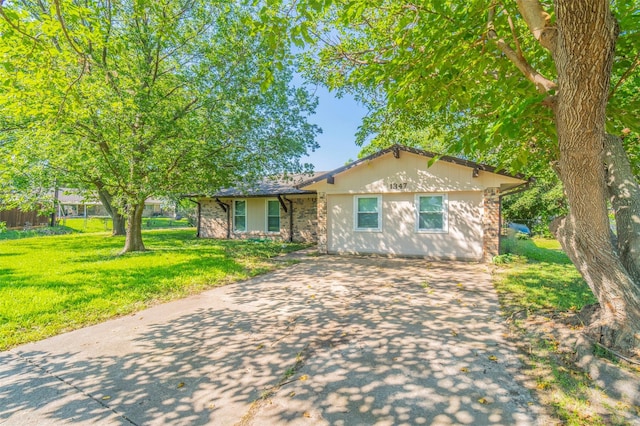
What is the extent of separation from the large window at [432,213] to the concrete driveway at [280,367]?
4601 millimetres

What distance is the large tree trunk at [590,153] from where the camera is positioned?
2.49m

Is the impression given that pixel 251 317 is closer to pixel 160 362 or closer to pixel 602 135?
pixel 160 362

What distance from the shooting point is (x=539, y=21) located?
Answer: 2928 mm

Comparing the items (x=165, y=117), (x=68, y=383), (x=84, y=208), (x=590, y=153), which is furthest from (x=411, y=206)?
(x=84, y=208)

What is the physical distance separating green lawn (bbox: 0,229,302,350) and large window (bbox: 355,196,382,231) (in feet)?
10.8

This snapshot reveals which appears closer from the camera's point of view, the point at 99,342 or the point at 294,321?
the point at 99,342

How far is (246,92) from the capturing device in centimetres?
930

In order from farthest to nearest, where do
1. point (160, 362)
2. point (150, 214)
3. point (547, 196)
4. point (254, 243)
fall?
point (150, 214) → point (547, 196) → point (254, 243) → point (160, 362)

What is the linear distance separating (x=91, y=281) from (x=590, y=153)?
8.70 m

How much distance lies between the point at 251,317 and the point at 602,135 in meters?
4.84

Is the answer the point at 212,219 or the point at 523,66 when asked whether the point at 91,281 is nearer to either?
the point at 523,66

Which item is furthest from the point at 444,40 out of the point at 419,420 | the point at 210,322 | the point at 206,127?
the point at 206,127

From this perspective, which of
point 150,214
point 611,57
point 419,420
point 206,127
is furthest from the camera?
point 150,214

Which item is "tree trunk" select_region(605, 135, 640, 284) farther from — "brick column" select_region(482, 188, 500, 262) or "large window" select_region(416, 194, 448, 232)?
"large window" select_region(416, 194, 448, 232)
